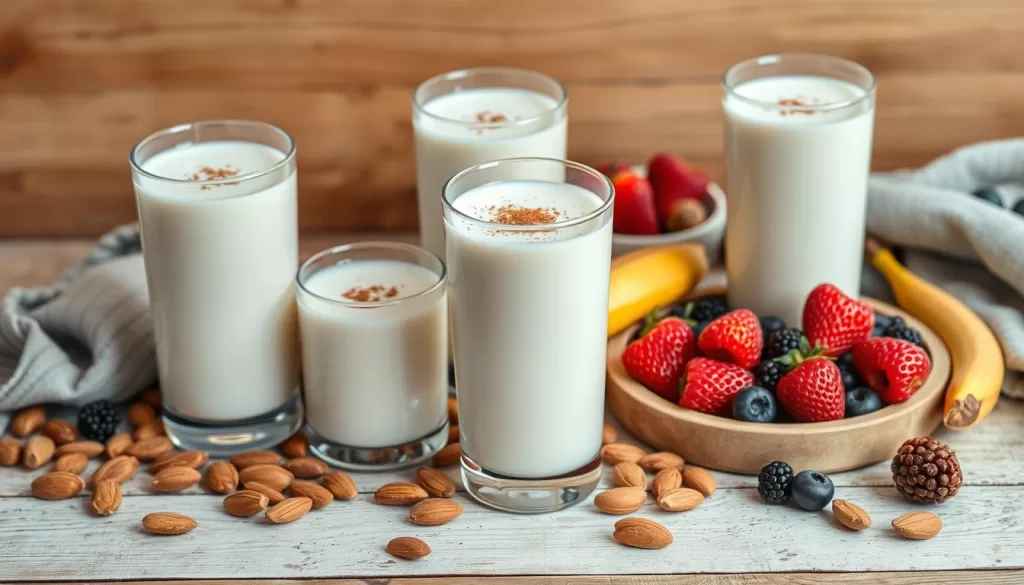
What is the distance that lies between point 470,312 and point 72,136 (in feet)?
3.27

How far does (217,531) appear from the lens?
125 cm

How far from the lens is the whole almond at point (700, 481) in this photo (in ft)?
4.25

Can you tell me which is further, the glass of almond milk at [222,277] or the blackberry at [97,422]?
the blackberry at [97,422]

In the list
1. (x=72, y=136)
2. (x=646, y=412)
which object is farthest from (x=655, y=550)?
(x=72, y=136)

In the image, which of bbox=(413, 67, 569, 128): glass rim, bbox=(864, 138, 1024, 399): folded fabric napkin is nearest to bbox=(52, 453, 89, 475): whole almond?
bbox=(413, 67, 569, 128): glass rim

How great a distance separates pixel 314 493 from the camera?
1.29m

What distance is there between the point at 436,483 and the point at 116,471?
36 centimetres

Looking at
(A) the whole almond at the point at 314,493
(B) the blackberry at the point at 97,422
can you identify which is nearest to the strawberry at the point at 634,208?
(A) the whole almond at the point at 314,493

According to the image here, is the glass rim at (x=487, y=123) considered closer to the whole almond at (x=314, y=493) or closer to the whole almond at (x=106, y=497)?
the whole almond at (x=314, y=493)

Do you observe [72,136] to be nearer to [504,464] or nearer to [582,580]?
[504,464]

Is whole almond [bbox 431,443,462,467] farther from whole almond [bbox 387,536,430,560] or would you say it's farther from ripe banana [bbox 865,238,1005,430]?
ripe banana [bbox 865,238,1005,430]

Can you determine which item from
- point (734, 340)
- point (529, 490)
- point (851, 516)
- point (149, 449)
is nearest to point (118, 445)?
point (149, 449)

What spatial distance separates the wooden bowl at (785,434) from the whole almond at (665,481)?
41 millimetres

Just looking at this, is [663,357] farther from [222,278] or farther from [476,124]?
[222,278]
